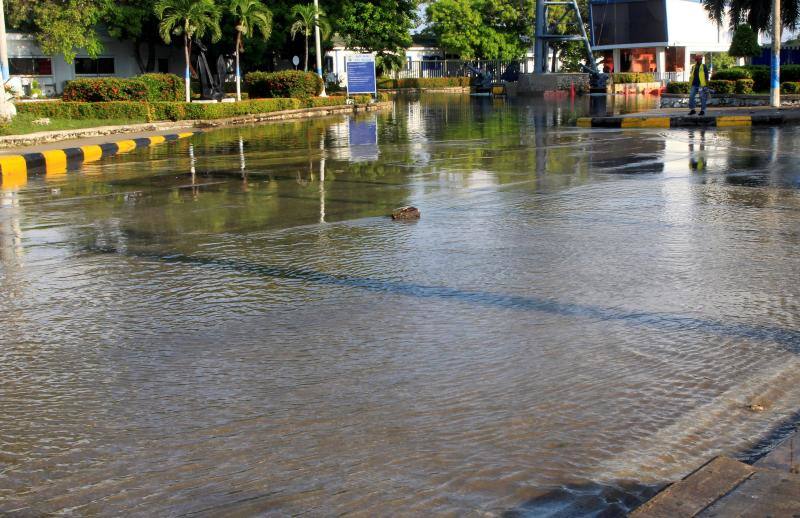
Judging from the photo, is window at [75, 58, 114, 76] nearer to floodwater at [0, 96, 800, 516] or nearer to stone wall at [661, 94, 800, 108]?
stone wall at [661, 94, 800, 108]

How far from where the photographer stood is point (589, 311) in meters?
6.20

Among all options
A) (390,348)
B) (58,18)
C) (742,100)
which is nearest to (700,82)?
(742,100)

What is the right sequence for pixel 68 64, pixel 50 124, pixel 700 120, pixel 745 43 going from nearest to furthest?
pixel 700 120 < pixel 50 124 < pixel 745 43 < pixel 68 64

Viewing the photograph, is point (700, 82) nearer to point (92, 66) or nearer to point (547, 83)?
point (547, 83)

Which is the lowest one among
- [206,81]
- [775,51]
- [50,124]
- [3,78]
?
[50,124]

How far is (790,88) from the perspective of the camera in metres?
33.9

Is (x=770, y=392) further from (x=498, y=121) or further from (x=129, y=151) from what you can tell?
(x=498, y=121)

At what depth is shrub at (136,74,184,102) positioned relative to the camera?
33.6 metres

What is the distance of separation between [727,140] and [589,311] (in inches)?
553

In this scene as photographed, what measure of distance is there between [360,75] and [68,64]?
17682 mm

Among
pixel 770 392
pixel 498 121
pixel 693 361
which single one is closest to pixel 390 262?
pixel 693 361

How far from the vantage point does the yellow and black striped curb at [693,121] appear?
23328 mm

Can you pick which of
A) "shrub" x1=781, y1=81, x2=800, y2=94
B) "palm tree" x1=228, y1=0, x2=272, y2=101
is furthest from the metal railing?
"shrub" x1=781, y1=81, x2=800, y2=94

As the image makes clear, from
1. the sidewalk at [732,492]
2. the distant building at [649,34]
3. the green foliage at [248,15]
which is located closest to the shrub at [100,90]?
the green foliage at [248,15]
